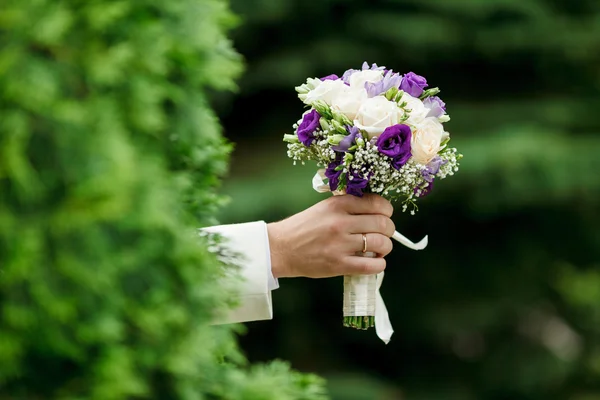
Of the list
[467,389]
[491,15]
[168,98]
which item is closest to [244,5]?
[491,15]

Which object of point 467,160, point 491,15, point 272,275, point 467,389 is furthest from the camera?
point 467,389

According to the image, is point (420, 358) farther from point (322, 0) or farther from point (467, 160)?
point (322, 0)

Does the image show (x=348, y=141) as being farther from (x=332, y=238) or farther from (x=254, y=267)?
(x=254, y=267)

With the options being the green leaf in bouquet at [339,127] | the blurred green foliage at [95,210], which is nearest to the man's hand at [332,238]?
the green leaf in bouquet at [339,127]

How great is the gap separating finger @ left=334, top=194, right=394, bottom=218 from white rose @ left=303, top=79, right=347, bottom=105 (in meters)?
Result: 0.32

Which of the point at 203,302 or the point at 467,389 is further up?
the point at 467,389

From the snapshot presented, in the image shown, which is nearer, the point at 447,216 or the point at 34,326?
the point at 34,326

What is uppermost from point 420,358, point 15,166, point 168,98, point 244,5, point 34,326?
point 244,5

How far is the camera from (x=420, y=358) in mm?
9578

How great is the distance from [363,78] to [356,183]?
0.35m

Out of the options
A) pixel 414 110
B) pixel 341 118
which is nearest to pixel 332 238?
pixel 341 118

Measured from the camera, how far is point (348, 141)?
103 inches

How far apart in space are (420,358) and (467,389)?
613mm

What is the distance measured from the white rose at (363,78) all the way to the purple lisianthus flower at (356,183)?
292 mm
